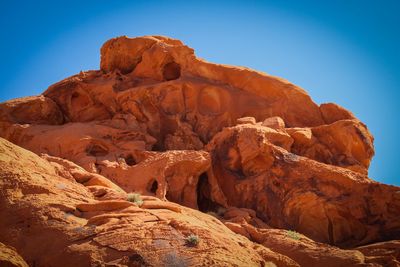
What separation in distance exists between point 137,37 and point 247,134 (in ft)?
35.1

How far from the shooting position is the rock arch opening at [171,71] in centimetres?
2625

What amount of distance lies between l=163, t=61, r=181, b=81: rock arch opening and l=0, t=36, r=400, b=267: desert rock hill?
45 cm

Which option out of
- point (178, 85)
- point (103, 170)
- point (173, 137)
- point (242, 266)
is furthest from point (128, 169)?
point (242, 266)

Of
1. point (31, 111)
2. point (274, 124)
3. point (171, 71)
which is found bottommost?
point (31, 111)

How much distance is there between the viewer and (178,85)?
80.5 feet

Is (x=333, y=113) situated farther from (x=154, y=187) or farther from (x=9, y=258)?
(x=9, y=258)

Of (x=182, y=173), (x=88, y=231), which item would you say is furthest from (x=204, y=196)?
(x=88, y=231)

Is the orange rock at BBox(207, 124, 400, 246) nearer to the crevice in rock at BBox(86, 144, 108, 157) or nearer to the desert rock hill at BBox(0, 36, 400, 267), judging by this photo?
the desert rock hill at BBox(0, 36, 400, 267)

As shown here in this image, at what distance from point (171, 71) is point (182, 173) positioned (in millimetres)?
8996

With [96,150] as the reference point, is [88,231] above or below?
below

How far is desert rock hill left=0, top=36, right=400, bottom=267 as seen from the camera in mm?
10453

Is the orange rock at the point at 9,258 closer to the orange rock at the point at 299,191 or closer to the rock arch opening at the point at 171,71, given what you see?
the orange rock at the point at 299,191

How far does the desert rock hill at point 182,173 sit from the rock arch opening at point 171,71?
446 mm

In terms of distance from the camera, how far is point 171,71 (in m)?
26.5
